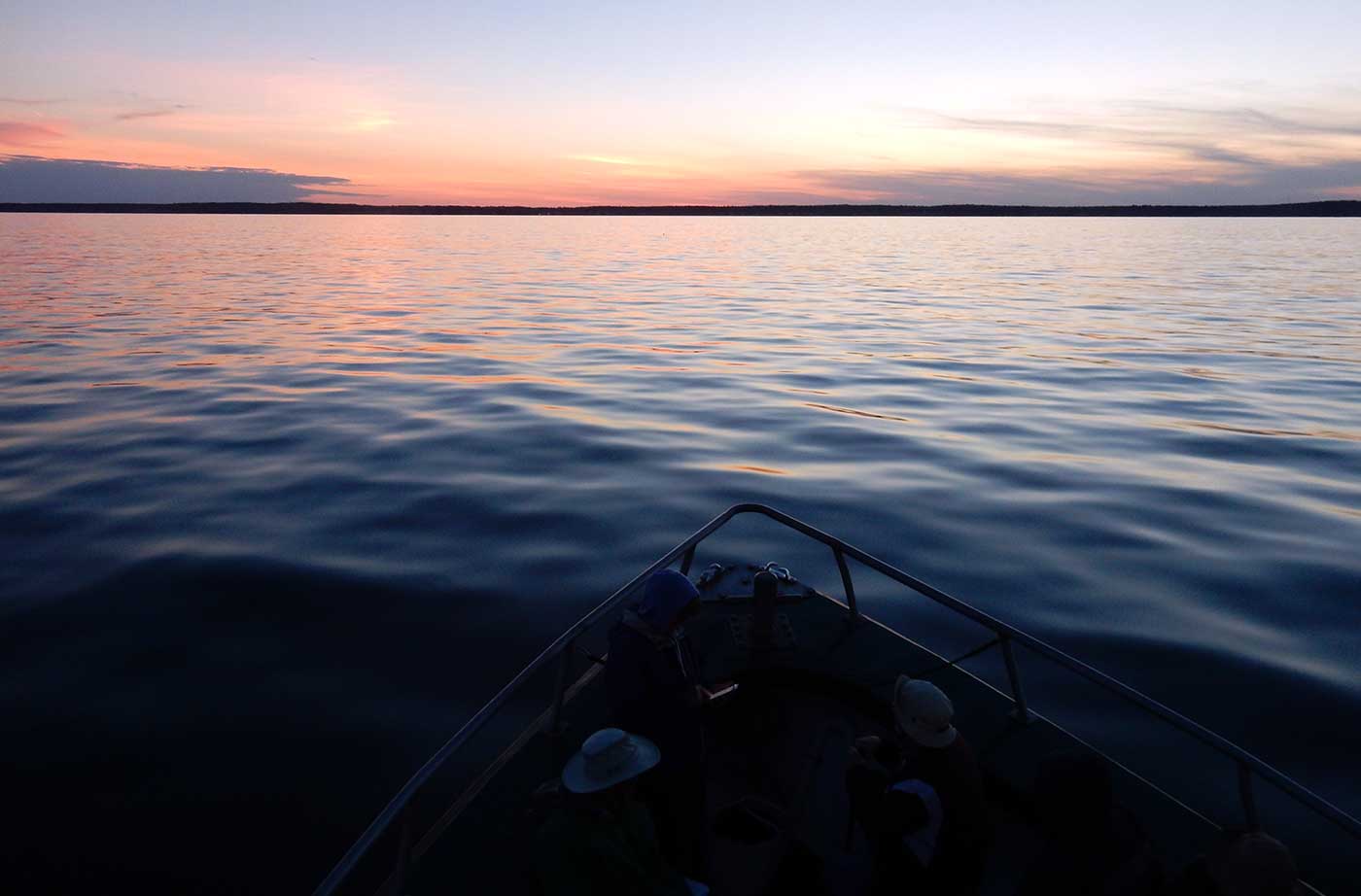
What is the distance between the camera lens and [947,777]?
14.0 ft

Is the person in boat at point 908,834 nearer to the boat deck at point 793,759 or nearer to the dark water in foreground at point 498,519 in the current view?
the boat deck at point 793,759

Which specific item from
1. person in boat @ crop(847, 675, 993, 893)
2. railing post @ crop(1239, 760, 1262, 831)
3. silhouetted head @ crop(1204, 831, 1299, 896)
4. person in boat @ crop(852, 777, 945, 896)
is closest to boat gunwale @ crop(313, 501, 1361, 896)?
railing post @ crop(1239, 760, 1262, 831)

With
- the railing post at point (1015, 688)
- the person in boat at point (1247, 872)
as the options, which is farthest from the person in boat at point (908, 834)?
the railing post at point (1015, 688)

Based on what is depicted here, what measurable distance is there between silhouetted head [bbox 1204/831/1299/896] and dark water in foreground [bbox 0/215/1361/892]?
4583mm

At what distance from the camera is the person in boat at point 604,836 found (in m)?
3.76

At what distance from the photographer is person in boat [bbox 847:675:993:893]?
427cm

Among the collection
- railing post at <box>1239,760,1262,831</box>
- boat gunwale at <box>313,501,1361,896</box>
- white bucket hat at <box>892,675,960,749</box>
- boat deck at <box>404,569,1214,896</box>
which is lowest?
boat deck at <box>404,569,1214,896</box>

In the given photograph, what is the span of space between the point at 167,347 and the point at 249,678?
2313 cm

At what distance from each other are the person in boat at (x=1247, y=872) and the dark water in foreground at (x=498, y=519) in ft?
14.9

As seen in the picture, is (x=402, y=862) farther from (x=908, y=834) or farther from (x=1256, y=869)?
(x=1256, y=869)

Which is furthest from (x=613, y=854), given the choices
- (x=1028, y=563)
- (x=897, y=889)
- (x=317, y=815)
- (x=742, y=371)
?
(x=742, y=371)

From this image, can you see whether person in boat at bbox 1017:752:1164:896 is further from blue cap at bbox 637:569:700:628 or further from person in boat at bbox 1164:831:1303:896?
blue cap at bbox 637:569:700:628

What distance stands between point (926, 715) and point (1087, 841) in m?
0.89

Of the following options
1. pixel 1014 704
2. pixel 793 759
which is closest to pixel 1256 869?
pixel 1014 704
